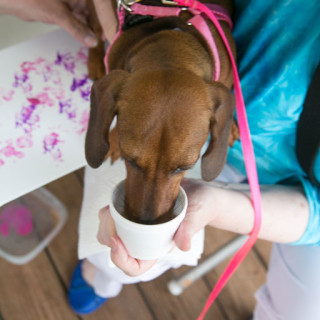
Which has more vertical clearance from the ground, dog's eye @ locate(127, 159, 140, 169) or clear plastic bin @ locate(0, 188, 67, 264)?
dog's eye @ locate(127, 159, 140, 169)

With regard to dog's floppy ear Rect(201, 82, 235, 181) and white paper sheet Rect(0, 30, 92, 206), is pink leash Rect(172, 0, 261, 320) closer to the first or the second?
dog's floppy ear Rect(201, 82, 235, 181)

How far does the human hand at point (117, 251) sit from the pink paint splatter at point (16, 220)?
2.79 ft

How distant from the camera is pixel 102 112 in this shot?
0.97 metres

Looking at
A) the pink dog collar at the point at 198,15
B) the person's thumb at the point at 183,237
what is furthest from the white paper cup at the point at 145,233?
the pink dog collar at the point at 198,15

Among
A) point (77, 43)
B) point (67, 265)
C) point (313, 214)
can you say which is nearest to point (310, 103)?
point (313, 214)

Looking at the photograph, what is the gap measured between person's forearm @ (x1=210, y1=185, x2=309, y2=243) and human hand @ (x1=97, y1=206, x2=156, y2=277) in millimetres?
263

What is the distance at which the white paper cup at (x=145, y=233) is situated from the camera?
781 mm

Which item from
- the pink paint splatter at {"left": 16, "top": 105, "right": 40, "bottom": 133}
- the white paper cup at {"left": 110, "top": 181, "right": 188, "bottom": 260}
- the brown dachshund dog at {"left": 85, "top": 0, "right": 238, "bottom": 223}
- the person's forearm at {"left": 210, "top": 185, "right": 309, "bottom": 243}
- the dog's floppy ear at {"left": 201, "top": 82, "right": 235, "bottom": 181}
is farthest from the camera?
the pink paint splatter at {"left": 16, "top": 105, "right": 40, "bottom": 133}

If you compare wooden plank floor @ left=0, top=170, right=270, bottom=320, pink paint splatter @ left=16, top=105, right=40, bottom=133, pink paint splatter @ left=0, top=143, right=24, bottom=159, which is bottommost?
wooden plank floor @ left=0, top=170, right=270, bottom=320

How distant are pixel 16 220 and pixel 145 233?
1122 millimetres

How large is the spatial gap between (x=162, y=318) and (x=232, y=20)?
3.87 feet

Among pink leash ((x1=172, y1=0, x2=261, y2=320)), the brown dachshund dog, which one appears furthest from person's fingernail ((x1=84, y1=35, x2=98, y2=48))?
pink leash ((x1=172, y1=0, x2=261, y2=320))

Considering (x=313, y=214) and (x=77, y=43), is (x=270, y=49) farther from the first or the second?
(x=77, y=43)

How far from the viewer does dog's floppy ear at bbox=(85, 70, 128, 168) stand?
963mm
